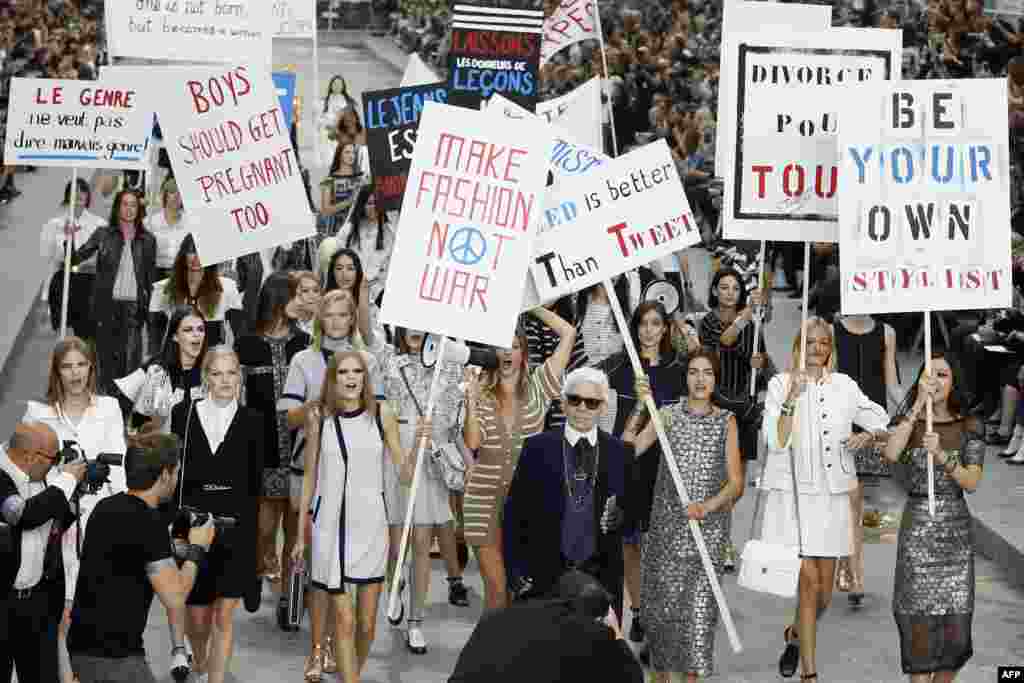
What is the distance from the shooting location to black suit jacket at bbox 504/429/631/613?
1003 centimetres

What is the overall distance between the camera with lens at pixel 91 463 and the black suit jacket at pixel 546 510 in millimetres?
1710

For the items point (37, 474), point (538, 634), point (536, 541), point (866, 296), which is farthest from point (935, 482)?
point (538, 634)

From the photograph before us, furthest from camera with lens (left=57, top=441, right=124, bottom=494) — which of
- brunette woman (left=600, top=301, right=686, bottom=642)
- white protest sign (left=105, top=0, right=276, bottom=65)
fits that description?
white protest sign (left=105, top=0, right=276, bottom=65)

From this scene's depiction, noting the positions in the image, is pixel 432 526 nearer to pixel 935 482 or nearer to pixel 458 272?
pixel 458 272

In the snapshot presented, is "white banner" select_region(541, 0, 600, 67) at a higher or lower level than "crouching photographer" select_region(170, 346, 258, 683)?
higher

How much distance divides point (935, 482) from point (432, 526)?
2830 millimetres

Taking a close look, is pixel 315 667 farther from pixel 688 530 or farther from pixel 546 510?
pixel 688 530

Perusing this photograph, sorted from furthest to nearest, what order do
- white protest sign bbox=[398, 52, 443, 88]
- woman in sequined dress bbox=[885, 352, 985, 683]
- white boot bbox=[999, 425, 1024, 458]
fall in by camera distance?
white protest sign bbox=[398, 52, 443, 88] → white boot bbox=[999, 425, 1024, 458] → woman in sequined dress bbox=[885, 352, 985, 683]

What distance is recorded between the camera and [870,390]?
1337 cm

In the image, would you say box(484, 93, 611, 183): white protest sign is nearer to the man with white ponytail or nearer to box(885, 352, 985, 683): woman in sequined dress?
the man with white ponytail

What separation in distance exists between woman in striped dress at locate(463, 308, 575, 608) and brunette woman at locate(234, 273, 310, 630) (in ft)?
3.71

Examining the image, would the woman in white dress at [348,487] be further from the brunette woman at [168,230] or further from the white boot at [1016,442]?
the white boot at [1016,442]

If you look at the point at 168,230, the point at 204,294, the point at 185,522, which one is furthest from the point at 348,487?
the point at 168,230

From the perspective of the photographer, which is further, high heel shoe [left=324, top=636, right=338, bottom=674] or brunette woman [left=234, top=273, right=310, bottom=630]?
brunette woman [left=234, top=273, right=310, bottom=630]
